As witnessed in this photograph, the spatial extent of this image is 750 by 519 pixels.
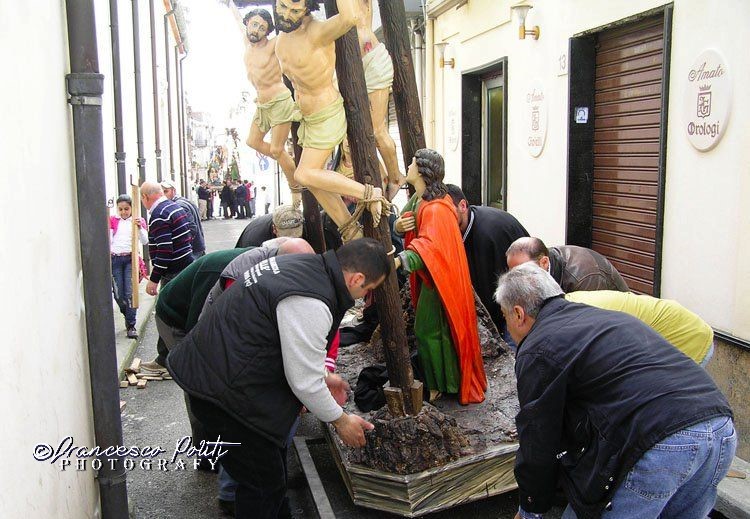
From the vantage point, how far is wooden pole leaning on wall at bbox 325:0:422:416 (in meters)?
4.48

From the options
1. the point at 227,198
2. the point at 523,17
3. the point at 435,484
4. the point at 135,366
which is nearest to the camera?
the point at 435,484

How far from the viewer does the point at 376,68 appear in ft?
17.8

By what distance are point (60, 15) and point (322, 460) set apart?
3247 millimetres

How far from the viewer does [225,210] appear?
31.0 m

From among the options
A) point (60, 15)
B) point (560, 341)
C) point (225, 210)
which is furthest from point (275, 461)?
point (225, 210)

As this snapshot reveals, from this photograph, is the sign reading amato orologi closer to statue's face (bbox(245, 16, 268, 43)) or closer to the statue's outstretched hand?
the statue's outstretched hand

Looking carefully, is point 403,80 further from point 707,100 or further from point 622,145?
point 622,145

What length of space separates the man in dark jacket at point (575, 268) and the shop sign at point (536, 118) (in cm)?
445

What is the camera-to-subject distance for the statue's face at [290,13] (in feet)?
14.3

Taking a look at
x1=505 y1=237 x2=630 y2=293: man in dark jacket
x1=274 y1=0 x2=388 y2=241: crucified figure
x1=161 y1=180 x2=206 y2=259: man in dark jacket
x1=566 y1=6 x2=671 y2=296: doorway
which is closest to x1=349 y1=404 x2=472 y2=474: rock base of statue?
x1=505 y1=237 x2=630 y2=293: man in dark jacket

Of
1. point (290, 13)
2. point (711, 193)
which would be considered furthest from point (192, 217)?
point (711, 193)

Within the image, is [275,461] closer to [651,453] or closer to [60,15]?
[651,453]

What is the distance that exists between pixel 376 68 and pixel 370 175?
4.33 feet

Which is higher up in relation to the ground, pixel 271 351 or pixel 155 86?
pixel 155 86
